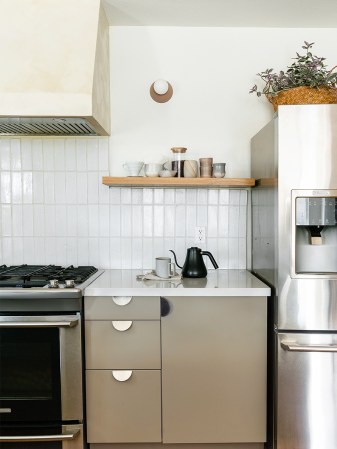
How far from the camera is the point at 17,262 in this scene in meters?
2.52

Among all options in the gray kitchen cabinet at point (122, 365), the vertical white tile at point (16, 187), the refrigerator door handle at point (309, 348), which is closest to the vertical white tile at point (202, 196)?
the gray kitchen cabinet at point (122, 365)

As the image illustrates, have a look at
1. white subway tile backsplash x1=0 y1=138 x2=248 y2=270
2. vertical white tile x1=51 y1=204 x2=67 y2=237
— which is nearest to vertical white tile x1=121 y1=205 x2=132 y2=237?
white subway tile backsplash x1=0 y1=138 x2=248 y2=270

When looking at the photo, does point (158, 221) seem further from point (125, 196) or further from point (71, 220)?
point (71, 220)

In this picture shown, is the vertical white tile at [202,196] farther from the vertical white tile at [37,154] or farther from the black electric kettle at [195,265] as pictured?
the vertical white tile at [37,154]

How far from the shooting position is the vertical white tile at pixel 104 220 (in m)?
2.51

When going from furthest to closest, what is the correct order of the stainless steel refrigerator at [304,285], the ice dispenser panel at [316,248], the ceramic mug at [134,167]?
the ceramic mug at [134,167] → the ice dispenser panel at [316,248] → the stainless steel refrigerator at [304,285]

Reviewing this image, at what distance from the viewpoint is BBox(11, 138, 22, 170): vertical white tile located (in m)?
2.47

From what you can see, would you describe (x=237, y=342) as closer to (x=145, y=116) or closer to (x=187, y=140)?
(x=187, y=140)

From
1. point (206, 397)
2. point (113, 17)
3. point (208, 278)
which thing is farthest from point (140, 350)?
point (113, 17)

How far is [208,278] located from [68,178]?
42.8 inches

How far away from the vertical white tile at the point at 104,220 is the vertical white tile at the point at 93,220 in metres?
0.02

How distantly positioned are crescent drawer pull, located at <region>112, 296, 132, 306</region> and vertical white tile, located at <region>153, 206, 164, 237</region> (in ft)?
2.18

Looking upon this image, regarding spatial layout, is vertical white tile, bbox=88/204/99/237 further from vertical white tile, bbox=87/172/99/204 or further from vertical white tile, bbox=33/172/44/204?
vertical white tile, bbox=33/172/44/204

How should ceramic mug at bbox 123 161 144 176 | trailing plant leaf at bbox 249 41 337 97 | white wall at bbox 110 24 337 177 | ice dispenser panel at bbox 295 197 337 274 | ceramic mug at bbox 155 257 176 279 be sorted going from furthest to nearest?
white wall at bbox 110 24 337 177, ceramic mug at bbox 123 161 144 176, ceramic mug at bbox 155 257 176 279, trailing plant leaf at bbox 249 41 337 97, ice dispenser panel at bbox 295 197 337 274
